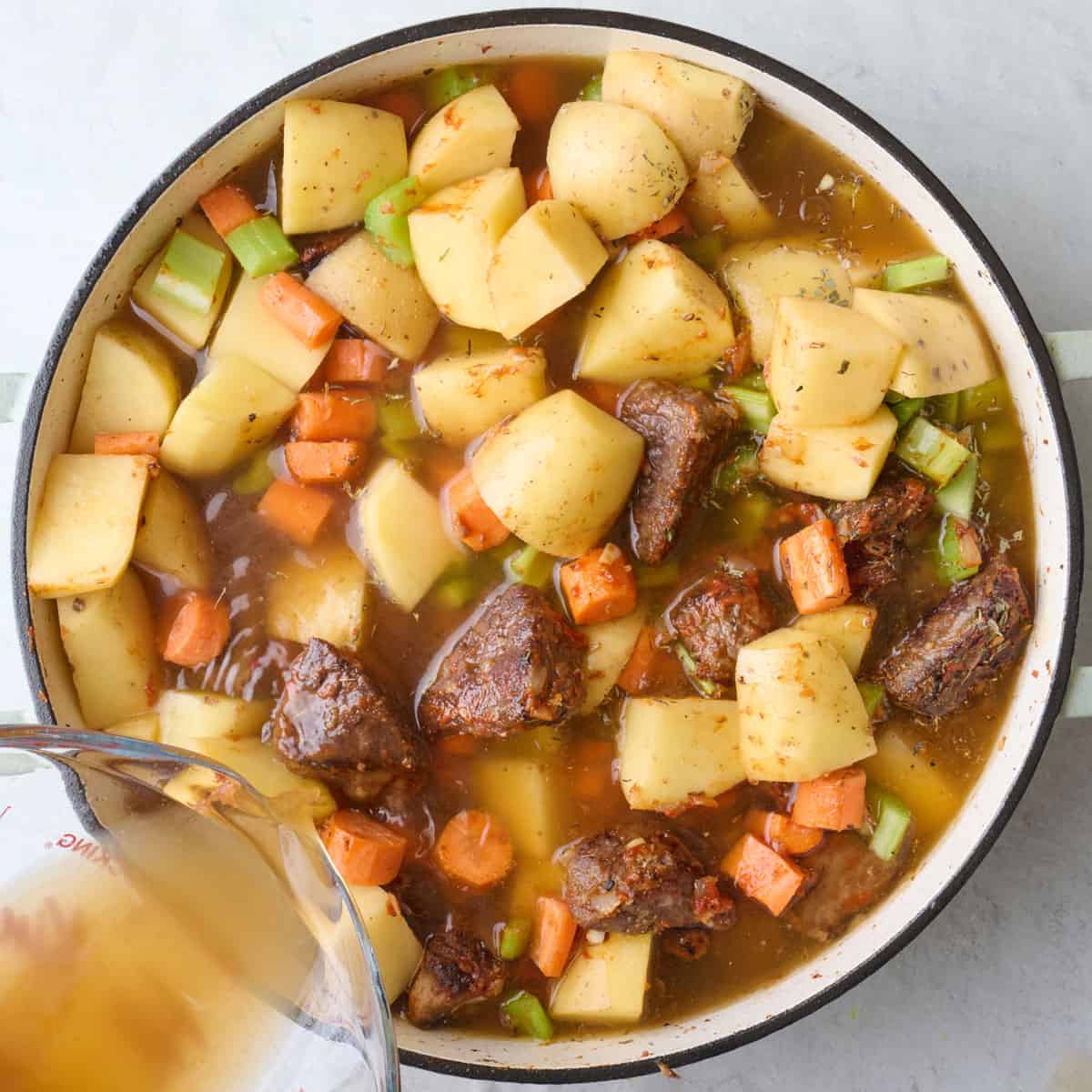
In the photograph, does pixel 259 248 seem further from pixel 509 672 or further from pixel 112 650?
pixel 509 672

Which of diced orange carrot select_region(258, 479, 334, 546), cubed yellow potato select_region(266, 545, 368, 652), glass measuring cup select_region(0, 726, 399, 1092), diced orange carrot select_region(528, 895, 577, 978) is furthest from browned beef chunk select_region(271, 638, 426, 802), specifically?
diced orange carrot select_region(528, 895, 577, 978)

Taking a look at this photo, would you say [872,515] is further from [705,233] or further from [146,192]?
[146,192]

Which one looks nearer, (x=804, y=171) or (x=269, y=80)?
(x=804, y=171)

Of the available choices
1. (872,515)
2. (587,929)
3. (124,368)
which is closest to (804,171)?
(872,515)

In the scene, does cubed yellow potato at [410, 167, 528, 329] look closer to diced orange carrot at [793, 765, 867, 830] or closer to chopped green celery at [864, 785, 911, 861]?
diced orange carrot at [793, 765, 867, 830]

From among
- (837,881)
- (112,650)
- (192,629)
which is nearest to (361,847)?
(192,629)
